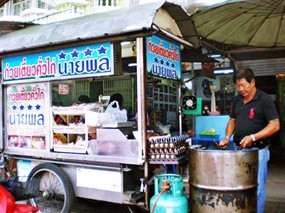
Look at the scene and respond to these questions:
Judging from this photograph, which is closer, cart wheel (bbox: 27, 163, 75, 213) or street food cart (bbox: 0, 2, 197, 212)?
street food cart (bbox: 0, 2, 197, 212)

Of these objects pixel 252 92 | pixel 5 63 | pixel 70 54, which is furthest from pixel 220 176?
pixel 5 63

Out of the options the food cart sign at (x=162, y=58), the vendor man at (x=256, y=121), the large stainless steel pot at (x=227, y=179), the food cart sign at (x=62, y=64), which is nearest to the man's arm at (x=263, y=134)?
the vendor man at (x=256, y=121)

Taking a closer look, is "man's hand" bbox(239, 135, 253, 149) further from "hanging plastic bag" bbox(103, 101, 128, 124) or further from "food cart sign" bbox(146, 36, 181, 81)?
"hanging plastic bag" bbox(103, 101, 128, 124)

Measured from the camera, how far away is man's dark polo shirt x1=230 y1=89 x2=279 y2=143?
3.52 m

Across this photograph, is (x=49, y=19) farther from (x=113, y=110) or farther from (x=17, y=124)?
(x=113, y=110)

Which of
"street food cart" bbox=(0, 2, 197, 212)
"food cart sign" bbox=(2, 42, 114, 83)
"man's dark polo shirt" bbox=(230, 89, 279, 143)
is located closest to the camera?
"man's dark polo shirt" bbox=(230, 89, 279, 143)

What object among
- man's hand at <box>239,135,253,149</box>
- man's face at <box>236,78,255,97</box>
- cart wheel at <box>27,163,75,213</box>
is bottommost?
cart wheel at <box>27,163,75,213</box>

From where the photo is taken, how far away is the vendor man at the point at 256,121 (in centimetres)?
344

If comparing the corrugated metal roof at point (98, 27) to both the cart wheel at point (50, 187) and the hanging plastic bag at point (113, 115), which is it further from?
the cart wheel at point (50, 187)

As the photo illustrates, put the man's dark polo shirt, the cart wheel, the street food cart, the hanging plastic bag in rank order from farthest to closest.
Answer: the hanging plastic bag, the cart wheel, the street food cart, the man's dark polo shirt

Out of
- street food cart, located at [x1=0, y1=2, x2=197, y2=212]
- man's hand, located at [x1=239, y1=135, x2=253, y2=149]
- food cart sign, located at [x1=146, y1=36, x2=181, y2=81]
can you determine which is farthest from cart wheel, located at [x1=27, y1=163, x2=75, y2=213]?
man's hand, located at [x1=239, y1=135, x2=253, y2=149]

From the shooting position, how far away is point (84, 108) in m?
4.21

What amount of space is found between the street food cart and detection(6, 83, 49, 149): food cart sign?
0.02 m

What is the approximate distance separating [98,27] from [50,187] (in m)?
2.42
